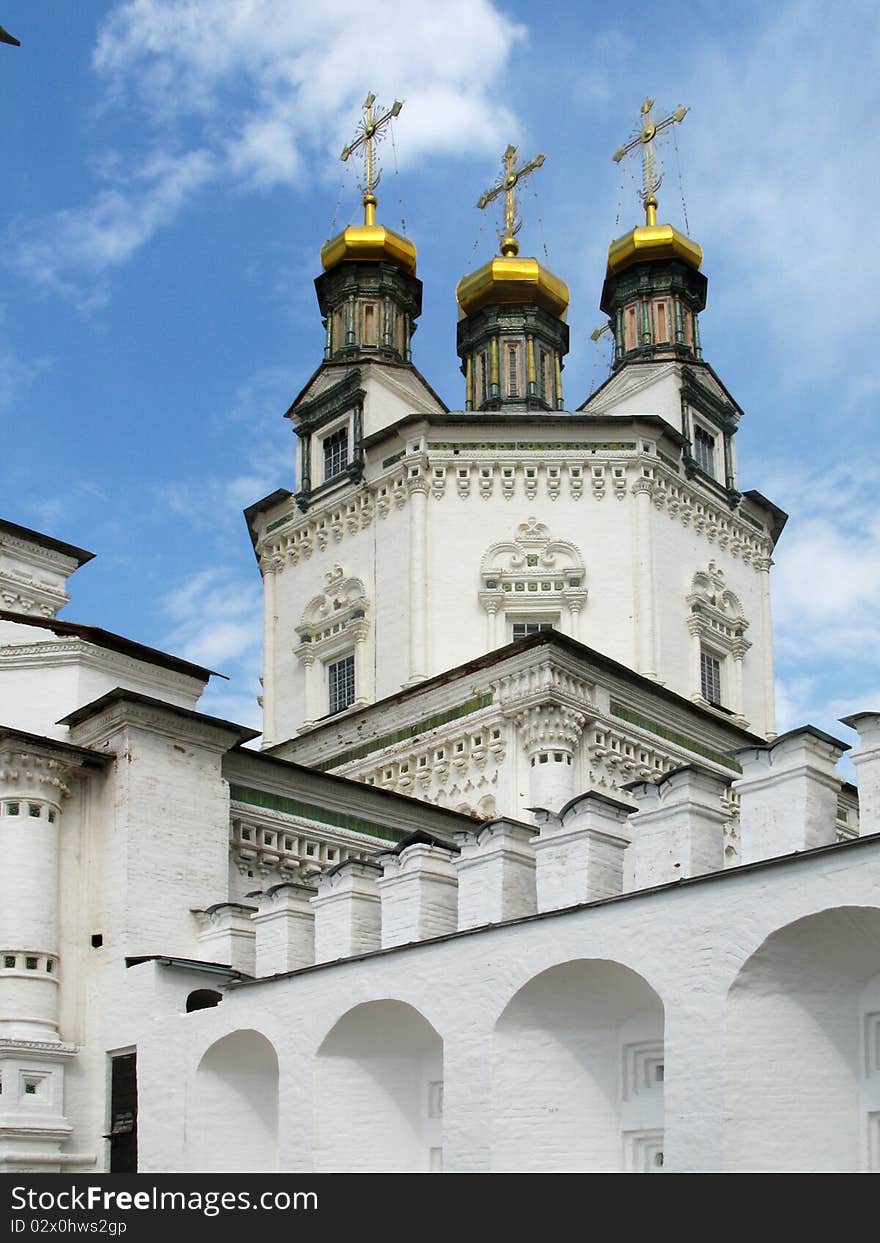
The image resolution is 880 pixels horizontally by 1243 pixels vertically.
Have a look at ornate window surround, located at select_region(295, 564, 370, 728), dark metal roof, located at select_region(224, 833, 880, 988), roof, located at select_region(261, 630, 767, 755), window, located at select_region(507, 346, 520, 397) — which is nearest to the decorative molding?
dark metal roof, located at select_region(224, 833, 880, 988)

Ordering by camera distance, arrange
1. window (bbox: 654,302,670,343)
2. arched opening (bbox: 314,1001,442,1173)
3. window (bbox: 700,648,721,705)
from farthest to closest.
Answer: window (bbox: 654,302,670,343) < window (bbox: 700,648,721,705) < arched opening (bbox: 314,1001,442,1173)

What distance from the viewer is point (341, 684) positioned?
78.5ft

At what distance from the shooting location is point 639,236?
27.8m

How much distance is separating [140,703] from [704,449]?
42.3 ft

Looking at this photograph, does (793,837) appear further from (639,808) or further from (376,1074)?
(376,1074)

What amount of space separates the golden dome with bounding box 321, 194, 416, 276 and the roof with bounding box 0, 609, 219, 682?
38.7 feet

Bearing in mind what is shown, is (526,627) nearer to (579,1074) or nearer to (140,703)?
(140,703)

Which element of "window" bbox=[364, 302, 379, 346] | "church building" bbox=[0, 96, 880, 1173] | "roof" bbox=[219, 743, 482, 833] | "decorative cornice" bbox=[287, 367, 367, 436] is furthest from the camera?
"window" bbox=[364, 302, 379, 346]

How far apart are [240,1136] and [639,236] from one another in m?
17.9

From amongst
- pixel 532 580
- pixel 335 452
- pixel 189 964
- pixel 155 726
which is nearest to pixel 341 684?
pixel 532 580

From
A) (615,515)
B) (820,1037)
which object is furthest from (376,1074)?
(615,515)

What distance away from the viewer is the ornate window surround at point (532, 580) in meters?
22.9

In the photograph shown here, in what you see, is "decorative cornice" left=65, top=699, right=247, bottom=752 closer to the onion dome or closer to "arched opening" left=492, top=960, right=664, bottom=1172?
"arched opening" left=492, top=960, right=664, bottom=1172

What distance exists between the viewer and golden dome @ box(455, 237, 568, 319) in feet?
87.8
